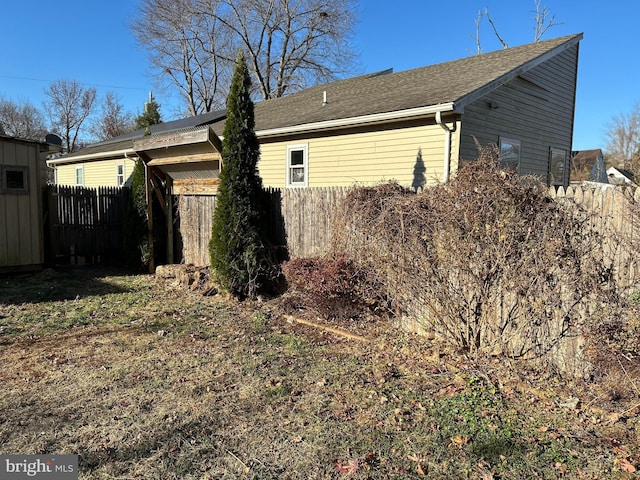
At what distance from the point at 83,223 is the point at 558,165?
42.2ft

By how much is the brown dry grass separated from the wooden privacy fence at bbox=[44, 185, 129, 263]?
Result: 546 cm

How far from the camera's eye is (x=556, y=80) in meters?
11.7

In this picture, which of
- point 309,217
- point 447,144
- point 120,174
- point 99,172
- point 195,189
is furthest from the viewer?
point 99,172

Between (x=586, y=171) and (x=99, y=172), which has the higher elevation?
(x=99, y=172)

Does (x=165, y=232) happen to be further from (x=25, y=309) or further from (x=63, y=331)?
(x=63, y=331)

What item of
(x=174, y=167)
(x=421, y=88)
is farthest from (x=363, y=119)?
(x=174, y=167)

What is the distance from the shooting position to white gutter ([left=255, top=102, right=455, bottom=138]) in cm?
800

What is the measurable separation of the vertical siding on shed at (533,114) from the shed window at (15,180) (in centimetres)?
864

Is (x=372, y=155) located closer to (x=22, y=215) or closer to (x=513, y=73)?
(x=513, y=73)

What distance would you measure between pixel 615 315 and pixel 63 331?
19.1ft

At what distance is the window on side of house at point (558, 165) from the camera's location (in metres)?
12.1

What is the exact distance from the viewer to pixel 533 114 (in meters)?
11.0

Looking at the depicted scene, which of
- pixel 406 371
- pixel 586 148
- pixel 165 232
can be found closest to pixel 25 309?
pixel 165 232

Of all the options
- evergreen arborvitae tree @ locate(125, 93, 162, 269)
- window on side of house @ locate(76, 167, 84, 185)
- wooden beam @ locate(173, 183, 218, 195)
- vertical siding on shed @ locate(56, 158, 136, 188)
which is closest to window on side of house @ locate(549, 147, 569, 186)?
wooden beam @ locate(173, 183, 218, 195)
